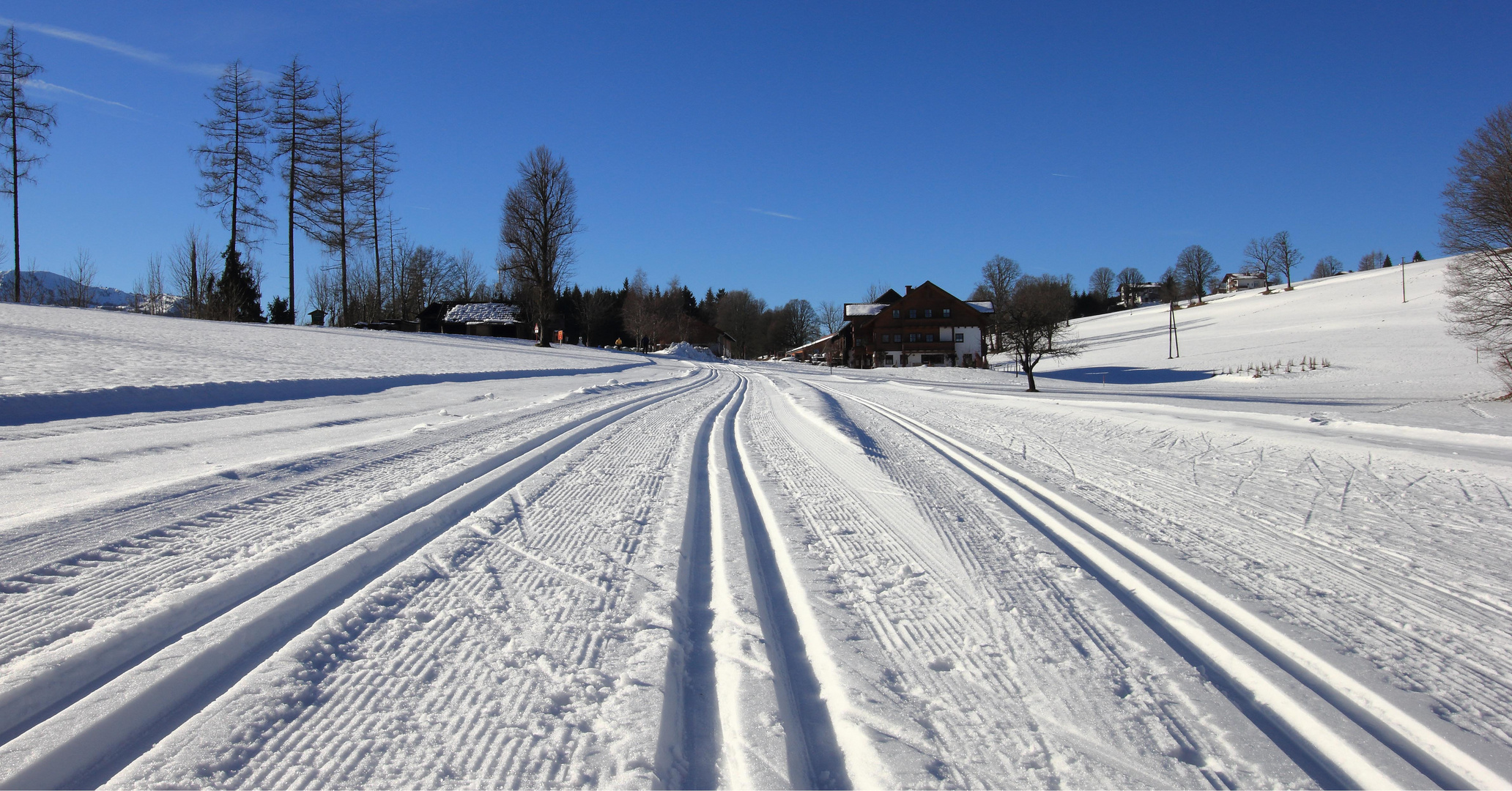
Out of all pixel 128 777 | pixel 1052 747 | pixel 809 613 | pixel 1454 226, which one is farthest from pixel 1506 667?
pixel 1454 226

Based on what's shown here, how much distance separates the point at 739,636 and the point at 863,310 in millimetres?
80135

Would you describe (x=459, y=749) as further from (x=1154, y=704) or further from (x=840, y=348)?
(x=840, y=348)

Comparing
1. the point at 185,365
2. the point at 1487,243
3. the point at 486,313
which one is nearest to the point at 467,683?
the point at 185,365

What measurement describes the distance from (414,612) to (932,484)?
13.4 feet

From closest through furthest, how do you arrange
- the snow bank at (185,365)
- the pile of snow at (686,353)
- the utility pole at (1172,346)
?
the snow bank at (185,365), the utility pole at (1172,346), the pile of snow at (686,353)

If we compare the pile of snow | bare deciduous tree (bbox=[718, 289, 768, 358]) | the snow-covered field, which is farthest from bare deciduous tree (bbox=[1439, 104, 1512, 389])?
bare deciduous tree (bbox=[718, 289, 768, 358])

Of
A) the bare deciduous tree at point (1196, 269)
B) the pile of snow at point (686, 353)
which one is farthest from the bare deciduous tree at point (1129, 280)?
the pile of snow at point (686, 353)

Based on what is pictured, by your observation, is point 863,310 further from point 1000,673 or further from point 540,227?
point 1000,673

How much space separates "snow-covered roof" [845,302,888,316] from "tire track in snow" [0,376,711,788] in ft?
257

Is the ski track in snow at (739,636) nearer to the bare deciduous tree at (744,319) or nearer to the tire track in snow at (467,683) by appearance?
the tire track in snow at (467,683)

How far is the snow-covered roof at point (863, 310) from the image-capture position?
79875 mm

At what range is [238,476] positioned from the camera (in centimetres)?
455

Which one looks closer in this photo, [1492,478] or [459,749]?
[459,749]

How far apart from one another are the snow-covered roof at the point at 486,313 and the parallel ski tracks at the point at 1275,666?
58.0m
